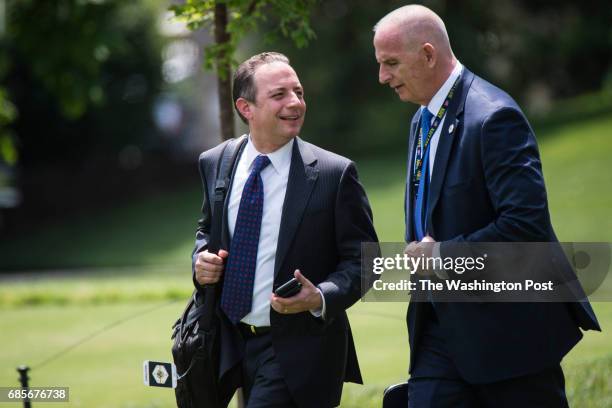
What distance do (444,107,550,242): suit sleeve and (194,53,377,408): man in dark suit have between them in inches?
30.9

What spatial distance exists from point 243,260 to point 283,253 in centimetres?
20

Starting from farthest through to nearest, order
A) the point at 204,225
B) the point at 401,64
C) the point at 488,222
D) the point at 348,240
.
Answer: the point at 204,225, the point at 348,240, the point at 401,64, the point at 488,222

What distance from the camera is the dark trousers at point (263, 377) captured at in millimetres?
4500

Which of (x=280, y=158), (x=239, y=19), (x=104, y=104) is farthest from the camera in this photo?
(x=104, y=104)

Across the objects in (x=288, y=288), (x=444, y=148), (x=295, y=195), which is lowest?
(x=288, y=288)

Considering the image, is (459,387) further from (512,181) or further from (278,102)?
(278,102)

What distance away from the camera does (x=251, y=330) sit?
4.66 metres

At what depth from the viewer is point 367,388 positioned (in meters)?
7.91

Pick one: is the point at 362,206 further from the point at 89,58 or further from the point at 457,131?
the point at 89,58

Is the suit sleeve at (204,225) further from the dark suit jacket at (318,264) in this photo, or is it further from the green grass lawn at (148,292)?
the green grass lawn at (148,292)

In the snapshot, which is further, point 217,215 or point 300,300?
point 217,215

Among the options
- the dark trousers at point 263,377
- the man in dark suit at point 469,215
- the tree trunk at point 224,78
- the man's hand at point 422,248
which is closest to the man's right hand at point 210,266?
the dark trousers at point 263,377

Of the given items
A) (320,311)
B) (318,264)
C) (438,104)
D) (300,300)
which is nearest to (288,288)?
(300,300)

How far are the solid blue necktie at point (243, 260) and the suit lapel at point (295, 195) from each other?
12 cm
